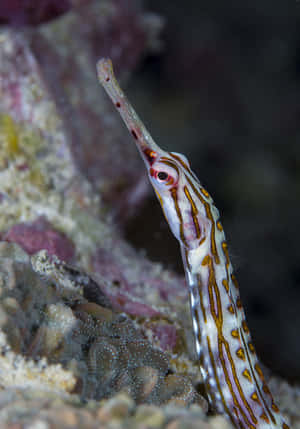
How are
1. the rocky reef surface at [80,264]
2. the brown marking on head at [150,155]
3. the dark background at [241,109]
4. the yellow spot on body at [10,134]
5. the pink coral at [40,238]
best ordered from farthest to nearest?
the dark background at [241,109] → the yellow spot on body at [10,134] → the pink coral at [40,238] → the brown marking on head at [150,155] → the rocky reef surface at [80,264]

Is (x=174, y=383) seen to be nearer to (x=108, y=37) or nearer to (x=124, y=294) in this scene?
(x=124, y=294)

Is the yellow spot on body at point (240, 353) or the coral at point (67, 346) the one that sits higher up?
the coral at point (67, 346)

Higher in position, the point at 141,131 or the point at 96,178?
the point at 96,178

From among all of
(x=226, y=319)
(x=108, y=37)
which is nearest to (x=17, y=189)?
(x=226, y=319)

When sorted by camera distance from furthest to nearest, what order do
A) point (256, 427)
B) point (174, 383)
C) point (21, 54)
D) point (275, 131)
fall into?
point (275, 131) < point (21, 54) < point (256, 427) < point (174, 383)

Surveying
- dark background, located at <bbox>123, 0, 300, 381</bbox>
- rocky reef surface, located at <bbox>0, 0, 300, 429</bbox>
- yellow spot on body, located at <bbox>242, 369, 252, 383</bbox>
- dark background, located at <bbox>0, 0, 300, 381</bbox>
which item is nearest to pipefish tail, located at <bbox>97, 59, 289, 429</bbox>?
yellow spot on body, located at <bbox>242, 369, 252, 383</bbox>

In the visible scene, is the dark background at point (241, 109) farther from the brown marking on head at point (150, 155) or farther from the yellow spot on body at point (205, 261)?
the brown marking on head at point (150, 155)

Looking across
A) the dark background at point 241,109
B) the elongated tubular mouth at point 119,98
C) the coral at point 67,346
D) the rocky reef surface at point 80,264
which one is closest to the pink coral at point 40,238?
the rocky reef surface at point 80,264
